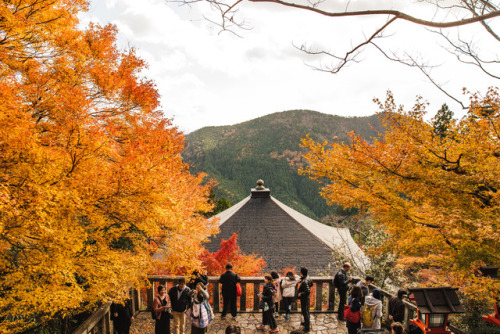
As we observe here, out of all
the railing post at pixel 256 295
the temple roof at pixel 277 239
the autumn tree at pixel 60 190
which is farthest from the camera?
the temple roof at pixel 277 239

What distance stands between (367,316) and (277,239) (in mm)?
6234

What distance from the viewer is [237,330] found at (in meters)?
3.42

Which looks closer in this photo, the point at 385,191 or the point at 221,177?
the point at 385,191

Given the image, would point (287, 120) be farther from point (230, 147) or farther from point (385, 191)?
point (385, 191)

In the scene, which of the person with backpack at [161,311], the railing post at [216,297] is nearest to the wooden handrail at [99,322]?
the person with backpack at [161,311]

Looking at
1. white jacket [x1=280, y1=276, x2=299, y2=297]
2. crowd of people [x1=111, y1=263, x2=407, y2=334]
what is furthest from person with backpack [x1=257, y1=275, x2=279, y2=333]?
white jacket [x1=280, y1=276, x2=299, y2=297]

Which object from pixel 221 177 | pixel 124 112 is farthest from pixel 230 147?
pixel 124 112

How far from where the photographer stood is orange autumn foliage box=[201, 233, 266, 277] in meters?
8.90

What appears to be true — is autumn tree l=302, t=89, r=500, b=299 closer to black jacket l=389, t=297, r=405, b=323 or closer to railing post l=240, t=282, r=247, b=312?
black jacket l=389, t=297, r=405, b=323

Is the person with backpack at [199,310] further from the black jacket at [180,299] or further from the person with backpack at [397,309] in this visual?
the person with backpack at [397,309]

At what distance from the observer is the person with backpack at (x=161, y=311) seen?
17.3 feet

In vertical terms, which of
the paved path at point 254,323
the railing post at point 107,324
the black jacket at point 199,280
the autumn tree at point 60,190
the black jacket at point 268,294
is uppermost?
the autumn tree at point 60,190

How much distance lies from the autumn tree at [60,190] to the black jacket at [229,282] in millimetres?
749

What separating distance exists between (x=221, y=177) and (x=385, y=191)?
65.3 metres
